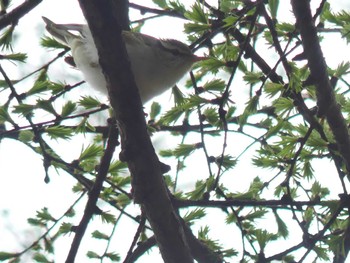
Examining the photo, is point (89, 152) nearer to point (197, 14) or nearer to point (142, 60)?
point (142, 60)

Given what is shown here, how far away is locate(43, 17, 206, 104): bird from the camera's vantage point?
8.81 feet

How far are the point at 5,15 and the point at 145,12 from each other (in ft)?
2.33

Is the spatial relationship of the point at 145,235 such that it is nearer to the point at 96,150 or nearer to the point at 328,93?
the point at 96,150

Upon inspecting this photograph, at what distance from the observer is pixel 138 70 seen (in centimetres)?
267

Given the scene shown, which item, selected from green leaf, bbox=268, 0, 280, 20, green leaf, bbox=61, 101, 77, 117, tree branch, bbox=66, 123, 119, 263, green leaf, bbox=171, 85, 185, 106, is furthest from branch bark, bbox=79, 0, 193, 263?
green leaf, bbox=268, 0, 280, 20

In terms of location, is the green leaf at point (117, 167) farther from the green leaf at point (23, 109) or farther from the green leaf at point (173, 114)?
the green leaf at point (23, 109)

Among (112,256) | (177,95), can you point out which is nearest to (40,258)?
(112,256)

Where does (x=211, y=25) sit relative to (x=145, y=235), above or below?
above

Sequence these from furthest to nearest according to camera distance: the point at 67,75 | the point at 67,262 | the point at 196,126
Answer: the point at 67,75
the point at 196,126
the point at 67,262

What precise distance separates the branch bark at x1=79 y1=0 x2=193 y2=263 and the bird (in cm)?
60

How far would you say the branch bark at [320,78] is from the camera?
210cm

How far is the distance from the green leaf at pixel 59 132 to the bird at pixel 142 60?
1.42 feet

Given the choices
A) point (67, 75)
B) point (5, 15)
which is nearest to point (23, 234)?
point (67, 75)

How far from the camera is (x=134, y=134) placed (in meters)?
2.06
